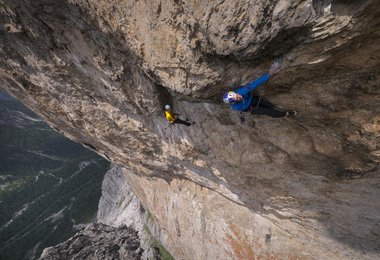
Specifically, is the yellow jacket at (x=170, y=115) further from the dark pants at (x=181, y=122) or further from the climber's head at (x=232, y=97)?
the climber's head at (x=232, y=97)

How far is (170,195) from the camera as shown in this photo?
18094mm

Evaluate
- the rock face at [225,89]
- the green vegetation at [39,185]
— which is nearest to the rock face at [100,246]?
the rock face at [225,89]

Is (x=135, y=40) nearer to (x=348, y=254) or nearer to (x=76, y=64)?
(x=76, y=64)

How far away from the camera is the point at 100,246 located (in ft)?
92.7

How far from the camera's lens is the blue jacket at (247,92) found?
5.88 metres

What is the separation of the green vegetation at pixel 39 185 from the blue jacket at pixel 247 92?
5574 centimetres

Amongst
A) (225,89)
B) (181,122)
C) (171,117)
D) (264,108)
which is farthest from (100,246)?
(264,108)

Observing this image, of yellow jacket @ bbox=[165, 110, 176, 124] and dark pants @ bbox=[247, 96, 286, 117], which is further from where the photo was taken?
yellow jacket @ bbox=[165, 110, 176, 124]

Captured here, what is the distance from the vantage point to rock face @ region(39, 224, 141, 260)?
87.3 feet

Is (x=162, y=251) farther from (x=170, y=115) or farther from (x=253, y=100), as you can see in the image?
(x=253, y=100)

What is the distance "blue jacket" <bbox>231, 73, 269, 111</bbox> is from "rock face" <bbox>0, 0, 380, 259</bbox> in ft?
0.95

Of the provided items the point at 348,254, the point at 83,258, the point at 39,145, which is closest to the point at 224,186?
the point at 348,254

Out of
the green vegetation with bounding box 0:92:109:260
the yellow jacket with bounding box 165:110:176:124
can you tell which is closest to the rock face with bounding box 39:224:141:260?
the yellow jacket with bounding box 165:110:176:124

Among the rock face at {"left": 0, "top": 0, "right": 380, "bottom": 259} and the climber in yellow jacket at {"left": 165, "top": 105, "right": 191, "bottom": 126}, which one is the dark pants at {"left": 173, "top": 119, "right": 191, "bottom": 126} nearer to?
the climber in yellow jacket at {"left": 165, "top": 105, "right": 191, "bottom": 126}
